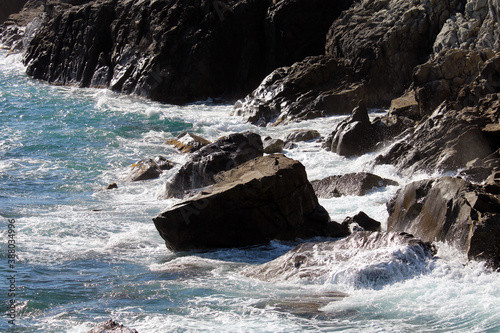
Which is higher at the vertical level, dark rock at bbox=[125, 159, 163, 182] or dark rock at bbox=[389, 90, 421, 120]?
dark rock at bbox=[389, 90, 421, 120]

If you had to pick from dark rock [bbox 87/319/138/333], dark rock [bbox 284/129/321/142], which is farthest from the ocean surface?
dark rock [bbox 284/129/321/142]

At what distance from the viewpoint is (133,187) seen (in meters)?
16.0

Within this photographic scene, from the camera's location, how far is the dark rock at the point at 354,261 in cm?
773

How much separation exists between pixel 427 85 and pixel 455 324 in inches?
465

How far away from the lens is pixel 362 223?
1070 centimetres

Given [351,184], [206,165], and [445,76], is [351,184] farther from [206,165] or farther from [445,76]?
[445,76]

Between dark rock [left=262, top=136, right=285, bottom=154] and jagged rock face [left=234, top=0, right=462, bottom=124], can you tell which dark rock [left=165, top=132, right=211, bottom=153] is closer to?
dark rock [left=262, top=136, right=285, bottom=154]

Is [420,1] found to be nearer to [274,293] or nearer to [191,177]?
[191,177]

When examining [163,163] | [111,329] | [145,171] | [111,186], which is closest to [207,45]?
[163,163]

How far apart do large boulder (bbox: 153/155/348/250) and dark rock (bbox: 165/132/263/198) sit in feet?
11.8

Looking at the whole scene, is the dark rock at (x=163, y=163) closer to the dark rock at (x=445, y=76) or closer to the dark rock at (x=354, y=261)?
the dark rock at (x=445, y=76)

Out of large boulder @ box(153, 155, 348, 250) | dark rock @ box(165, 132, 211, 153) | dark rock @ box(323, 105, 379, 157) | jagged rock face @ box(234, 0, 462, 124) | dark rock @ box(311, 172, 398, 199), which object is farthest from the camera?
jagged rock face @ box(234, 0, 462, 124)

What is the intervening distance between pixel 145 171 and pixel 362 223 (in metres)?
7.85

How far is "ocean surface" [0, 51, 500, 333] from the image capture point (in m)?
6.77
